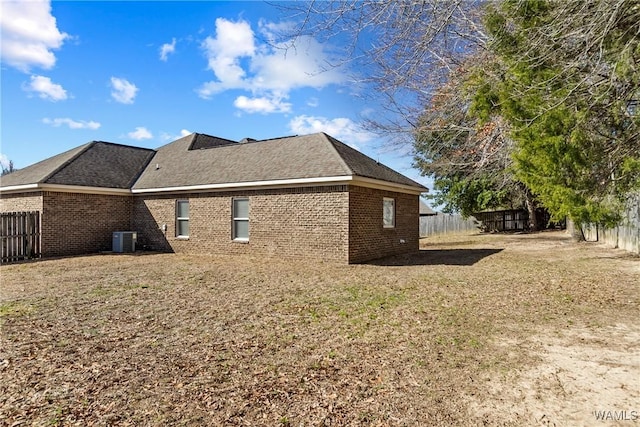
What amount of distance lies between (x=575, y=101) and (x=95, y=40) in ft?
38.8

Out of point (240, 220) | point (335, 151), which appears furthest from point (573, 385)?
point (240, 220)

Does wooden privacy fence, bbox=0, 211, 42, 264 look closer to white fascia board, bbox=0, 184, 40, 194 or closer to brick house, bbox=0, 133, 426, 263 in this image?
brick house, bbox=0, 133, 426, 263

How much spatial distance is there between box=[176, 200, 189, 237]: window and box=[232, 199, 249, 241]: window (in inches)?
99.7

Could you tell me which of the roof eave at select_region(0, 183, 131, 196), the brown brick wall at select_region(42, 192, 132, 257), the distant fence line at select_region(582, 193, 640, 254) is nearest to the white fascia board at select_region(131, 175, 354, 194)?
the roof eave at select_region(0, 183, 131, 196)

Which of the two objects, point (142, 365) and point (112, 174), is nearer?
point (142, 365)

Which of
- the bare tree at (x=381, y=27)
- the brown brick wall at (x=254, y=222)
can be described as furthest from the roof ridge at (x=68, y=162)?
the bare tree at (x=381, y=27)

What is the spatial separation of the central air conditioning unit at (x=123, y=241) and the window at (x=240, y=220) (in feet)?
16.0

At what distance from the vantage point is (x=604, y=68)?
672 cm

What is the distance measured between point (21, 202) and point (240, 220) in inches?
342

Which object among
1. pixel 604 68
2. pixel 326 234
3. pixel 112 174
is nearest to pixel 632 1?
pixel 604 68

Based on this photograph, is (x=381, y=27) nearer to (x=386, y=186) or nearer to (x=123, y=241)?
(x=386, y=186)

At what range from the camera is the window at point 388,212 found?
14025 millimetres

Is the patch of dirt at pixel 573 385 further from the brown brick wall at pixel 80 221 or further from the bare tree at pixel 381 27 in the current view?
the brown brick wall at pixel 80 221

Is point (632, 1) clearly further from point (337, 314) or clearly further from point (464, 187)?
point (464, 187)
